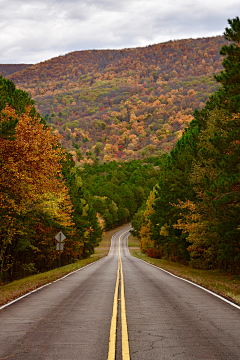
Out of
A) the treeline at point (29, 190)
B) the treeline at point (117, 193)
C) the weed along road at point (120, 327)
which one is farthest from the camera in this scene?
the treeline at point (117, 193)

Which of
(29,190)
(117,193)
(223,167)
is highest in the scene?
(223,167)

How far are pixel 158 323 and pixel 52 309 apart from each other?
3720mm

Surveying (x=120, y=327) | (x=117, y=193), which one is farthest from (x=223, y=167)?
(x=117, y=193)

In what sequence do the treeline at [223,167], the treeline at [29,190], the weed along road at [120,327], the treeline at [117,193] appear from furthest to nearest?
the treeline at [117,193] < the treeline at [223,167] < the treeline at [29,190] < the weed along road at [120,327]

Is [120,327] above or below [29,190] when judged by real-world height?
below

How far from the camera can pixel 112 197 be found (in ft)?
474

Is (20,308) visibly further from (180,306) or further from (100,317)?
(180,306)

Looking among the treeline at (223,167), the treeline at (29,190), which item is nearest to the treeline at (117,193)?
the treeline at (29,190)

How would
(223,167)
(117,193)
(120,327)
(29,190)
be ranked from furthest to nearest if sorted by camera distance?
1. (117,193)
2. (223,167)
3. (29,190)
4. (120,327)

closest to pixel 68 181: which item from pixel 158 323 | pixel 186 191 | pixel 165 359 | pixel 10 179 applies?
pixel 186 191

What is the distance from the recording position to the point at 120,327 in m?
8.43

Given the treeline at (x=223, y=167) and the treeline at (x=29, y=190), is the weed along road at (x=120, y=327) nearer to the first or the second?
the treeline at (x=29, y=190)

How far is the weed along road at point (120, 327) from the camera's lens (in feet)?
21.3

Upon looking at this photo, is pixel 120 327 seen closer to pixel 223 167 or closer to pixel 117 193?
pixel 223 167
